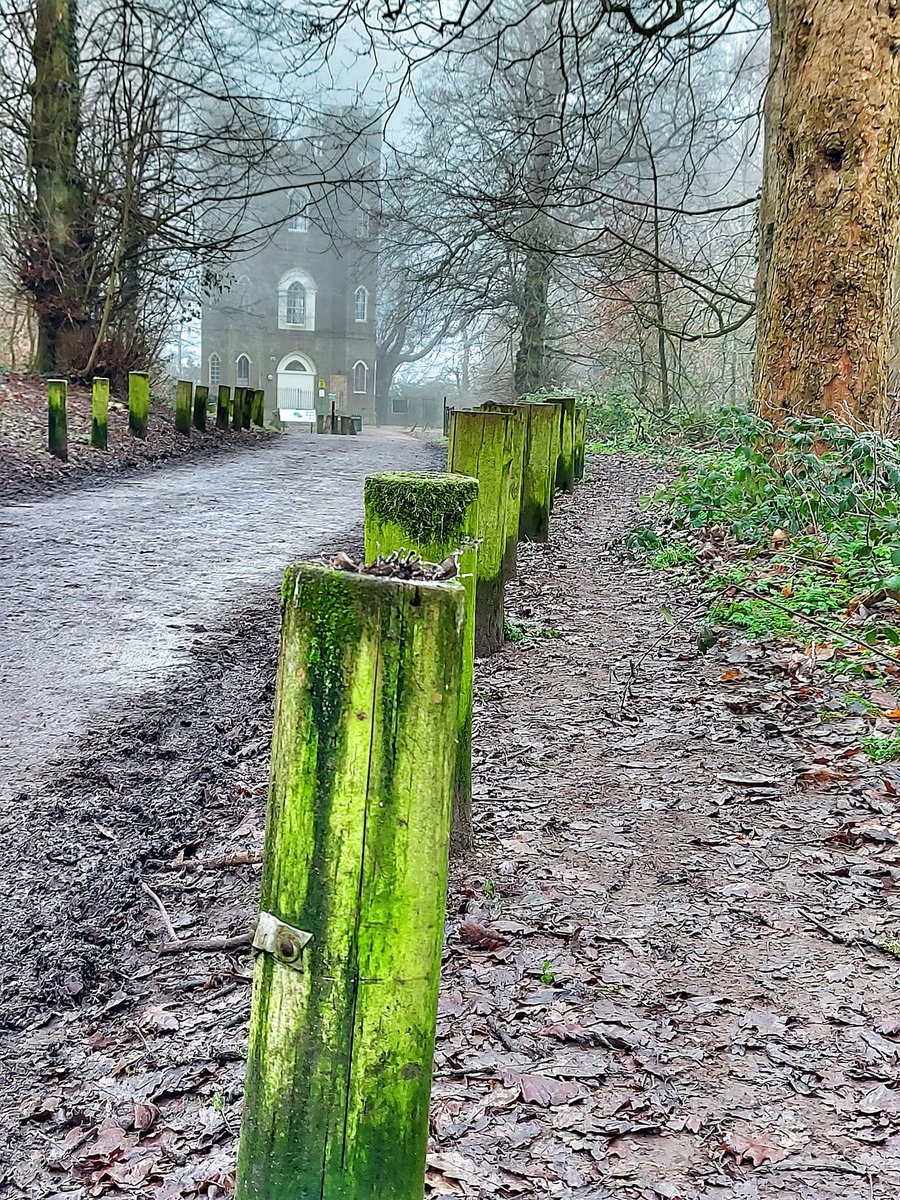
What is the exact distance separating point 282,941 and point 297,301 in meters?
57.3

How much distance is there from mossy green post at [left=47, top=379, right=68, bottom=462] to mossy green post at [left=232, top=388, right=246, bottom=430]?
23.0 ft

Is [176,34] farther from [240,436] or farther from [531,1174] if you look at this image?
[531,1174]

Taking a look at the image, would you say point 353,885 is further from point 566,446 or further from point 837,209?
point 566,446

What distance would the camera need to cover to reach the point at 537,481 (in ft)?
28.1

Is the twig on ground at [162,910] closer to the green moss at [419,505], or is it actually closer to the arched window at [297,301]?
the green moss at [419,505]

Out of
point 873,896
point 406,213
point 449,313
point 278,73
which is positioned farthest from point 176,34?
point 873,896

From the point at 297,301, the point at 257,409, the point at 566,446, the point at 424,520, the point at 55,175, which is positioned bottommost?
the point at 424,520

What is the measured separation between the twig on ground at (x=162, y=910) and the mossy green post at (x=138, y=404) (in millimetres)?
12032

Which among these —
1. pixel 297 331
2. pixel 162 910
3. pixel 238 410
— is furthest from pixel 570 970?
pixel 297 331

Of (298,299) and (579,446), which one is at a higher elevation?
(298,299)

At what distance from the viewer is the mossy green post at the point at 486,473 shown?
541 centimetres

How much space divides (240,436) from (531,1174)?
17.3 m

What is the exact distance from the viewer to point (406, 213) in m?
20.1

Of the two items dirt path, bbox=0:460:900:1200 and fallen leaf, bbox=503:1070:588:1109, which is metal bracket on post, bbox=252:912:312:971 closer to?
dirt path, bbox=0:460:900:1200
